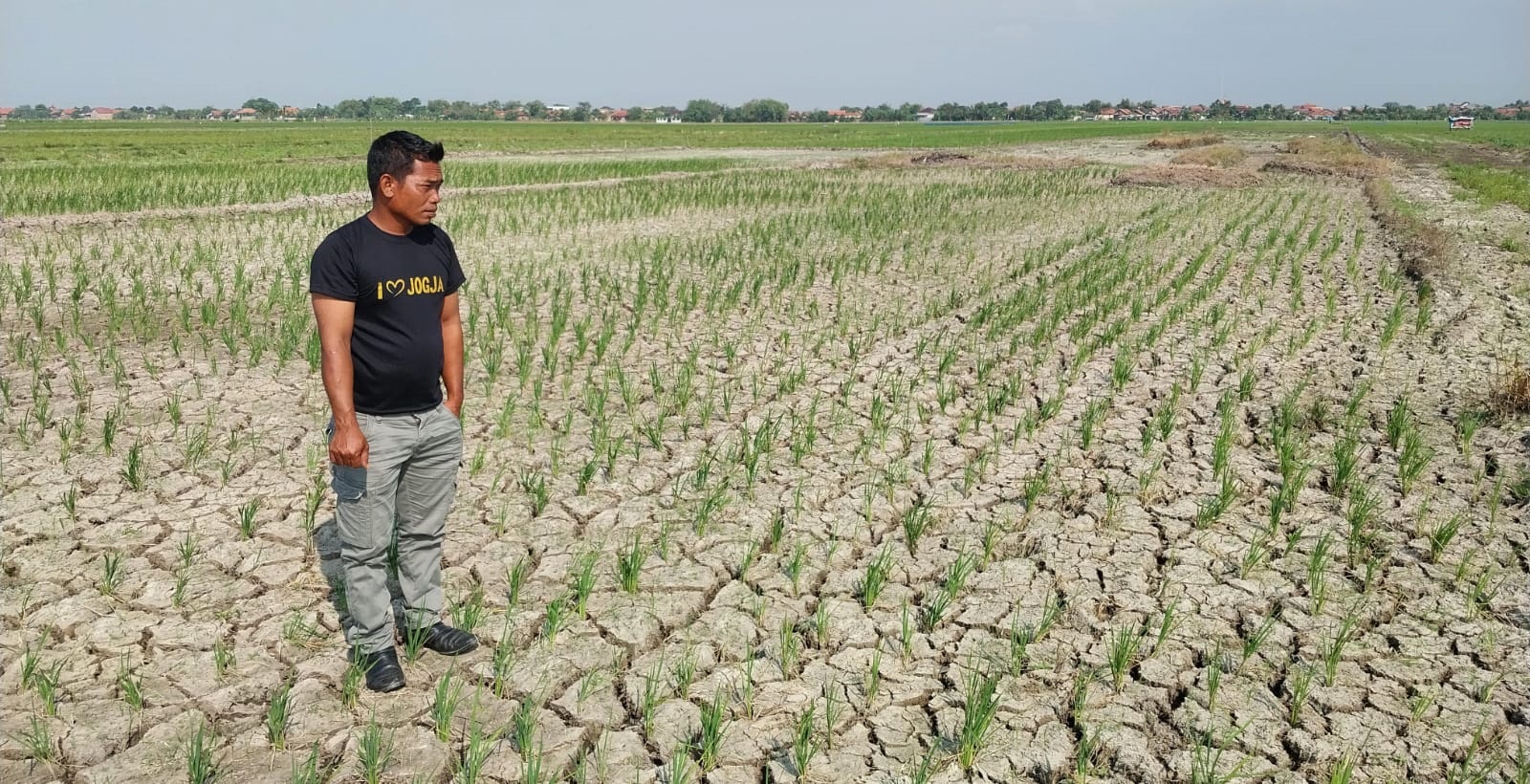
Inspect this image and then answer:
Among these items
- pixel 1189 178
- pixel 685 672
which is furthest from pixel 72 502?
pixel 1189 178

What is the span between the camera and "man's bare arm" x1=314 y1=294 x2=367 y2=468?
2.62 meters

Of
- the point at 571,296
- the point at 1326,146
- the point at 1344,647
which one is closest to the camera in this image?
the point at 1344,647

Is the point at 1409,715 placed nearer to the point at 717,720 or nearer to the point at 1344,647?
the point at 1344,647

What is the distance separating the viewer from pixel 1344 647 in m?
3.35

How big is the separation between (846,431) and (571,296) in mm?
3951

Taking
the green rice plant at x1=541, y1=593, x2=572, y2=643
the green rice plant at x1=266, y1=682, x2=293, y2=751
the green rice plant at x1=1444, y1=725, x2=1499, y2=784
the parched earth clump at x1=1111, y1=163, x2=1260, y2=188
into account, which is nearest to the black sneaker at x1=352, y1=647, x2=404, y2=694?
the green rice plant at x1=266, y1=682, x2=293, y2=751

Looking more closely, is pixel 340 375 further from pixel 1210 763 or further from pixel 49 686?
pixel 1210 763

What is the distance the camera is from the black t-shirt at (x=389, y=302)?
8.58 feet

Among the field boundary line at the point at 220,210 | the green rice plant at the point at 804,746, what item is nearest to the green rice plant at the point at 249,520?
the green rice plant at the point at 804,746

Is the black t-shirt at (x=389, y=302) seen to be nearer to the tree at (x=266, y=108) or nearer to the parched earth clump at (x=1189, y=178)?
the parched earth clump at (x=1189, y=178)

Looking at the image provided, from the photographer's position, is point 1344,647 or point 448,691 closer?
point 448,691

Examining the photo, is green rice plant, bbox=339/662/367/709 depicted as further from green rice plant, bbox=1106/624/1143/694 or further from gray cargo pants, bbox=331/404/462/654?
green rice plant, bbox=1106/624/1143/694

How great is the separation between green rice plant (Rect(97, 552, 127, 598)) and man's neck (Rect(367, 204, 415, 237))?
173 centimetres

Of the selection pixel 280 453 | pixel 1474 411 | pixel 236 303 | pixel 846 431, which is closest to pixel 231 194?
pixel 236 303
